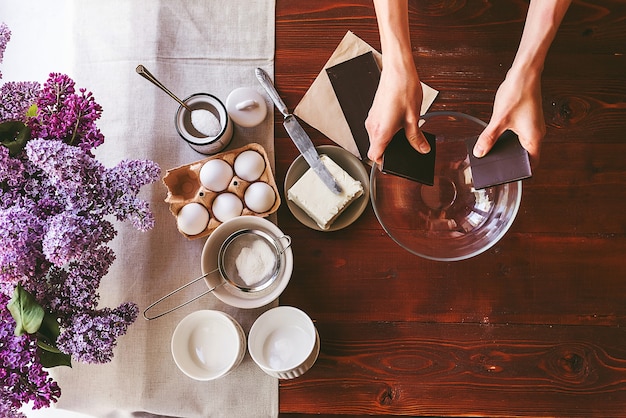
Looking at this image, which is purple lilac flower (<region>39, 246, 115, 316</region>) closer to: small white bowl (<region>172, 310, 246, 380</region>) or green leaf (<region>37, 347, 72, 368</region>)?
green leaf (<region>37, 347, 72, 368</region>)

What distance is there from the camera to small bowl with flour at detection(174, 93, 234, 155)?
971 millimetres

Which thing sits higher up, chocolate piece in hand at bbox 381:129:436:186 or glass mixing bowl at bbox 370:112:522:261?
chocolate piece in hand at bbox 381:129:436:186

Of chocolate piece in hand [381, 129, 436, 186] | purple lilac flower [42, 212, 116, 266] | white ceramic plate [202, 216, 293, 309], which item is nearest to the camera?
purple lilac flower [42, 212, 116, 266]

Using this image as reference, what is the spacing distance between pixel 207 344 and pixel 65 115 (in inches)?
18.3

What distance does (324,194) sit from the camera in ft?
3.13

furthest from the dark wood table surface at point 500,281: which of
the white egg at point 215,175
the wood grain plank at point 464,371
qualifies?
the white egg at point 215,175

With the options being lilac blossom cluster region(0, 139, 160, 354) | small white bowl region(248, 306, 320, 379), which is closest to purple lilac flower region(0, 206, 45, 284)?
lilac blossom cluster region(0, 139, 160, 354)

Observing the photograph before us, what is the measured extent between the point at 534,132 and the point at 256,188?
18.6 inches

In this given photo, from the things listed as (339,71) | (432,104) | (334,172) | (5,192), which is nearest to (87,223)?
(5,192)

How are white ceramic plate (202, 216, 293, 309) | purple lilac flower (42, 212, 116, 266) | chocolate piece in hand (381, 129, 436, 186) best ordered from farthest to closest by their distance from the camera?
white ceramic plate (202, 216, 293, 309) < chocolate piece in hand (381, 129, 436, 186) < purple lilac flower (42, 212, 116, 266)

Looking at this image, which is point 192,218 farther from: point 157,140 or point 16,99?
point 16,99

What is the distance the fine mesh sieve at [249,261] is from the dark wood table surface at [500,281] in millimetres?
72

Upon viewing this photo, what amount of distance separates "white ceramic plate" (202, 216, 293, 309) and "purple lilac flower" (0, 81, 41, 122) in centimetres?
35

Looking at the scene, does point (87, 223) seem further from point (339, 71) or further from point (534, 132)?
point (534, 132)
